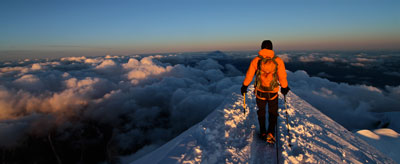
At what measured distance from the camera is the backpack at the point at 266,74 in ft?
11.6

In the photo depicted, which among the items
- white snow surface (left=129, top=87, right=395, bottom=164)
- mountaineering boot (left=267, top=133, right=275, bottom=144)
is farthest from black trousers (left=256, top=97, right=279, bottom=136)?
white snow surface (left=129, top=87, right=395, bottom=164)

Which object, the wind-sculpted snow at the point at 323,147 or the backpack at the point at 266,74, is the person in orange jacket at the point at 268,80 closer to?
the backpack at the point at 266,74

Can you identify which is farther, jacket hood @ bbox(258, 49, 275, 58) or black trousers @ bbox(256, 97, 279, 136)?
black trousers @ bbox(256, 97, 279, 136)

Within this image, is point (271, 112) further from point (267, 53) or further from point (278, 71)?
point (267, 53)

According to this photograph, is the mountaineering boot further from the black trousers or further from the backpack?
the backpack

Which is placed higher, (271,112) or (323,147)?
(271,112)

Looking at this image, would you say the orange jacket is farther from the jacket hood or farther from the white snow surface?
the white snow surface

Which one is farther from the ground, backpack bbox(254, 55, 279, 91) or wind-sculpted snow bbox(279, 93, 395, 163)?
backpack bbox(254, 55, 279, 91)

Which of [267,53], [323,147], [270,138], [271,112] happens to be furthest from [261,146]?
[267,53]

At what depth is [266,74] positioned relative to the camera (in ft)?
12.2

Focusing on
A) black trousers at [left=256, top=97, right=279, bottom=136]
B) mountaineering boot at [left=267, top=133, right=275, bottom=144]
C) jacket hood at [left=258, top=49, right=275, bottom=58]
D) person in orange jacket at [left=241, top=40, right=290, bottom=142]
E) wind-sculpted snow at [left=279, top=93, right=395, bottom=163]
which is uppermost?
jacket hood at [left=258, top=49, right=275, bottom=58]

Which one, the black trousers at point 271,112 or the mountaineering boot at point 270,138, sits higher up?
the black trousers at point 271,112

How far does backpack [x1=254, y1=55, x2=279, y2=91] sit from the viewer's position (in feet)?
11.6

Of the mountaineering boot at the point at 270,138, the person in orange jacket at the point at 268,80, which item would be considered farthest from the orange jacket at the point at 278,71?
the mountaineering boot at the point at 270,138
